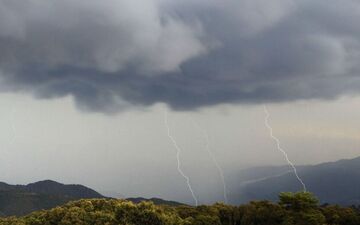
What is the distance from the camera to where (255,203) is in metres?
80.3

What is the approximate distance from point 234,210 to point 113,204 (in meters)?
24.1

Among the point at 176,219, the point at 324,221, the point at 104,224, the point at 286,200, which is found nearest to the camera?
the point at 104,224

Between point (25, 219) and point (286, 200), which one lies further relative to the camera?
point (286, 200)

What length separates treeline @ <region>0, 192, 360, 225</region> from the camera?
204 feet

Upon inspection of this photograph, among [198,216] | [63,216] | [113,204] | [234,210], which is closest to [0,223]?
[63,216]

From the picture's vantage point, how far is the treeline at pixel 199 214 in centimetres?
6219

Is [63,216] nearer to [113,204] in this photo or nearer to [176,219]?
[113,204]

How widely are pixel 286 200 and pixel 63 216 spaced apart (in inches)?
1399

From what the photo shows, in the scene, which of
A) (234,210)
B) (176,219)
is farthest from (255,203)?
(176,219)

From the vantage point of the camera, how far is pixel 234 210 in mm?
79562

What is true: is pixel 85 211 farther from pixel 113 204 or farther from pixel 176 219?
pixel 176 219

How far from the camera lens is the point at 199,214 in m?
77.4

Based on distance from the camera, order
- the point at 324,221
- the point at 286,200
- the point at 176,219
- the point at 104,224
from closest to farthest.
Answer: the point at 104,224, the point at 176,219, the point at 324,221, the point at 286,200

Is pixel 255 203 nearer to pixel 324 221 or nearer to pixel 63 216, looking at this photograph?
pixel 324 221
